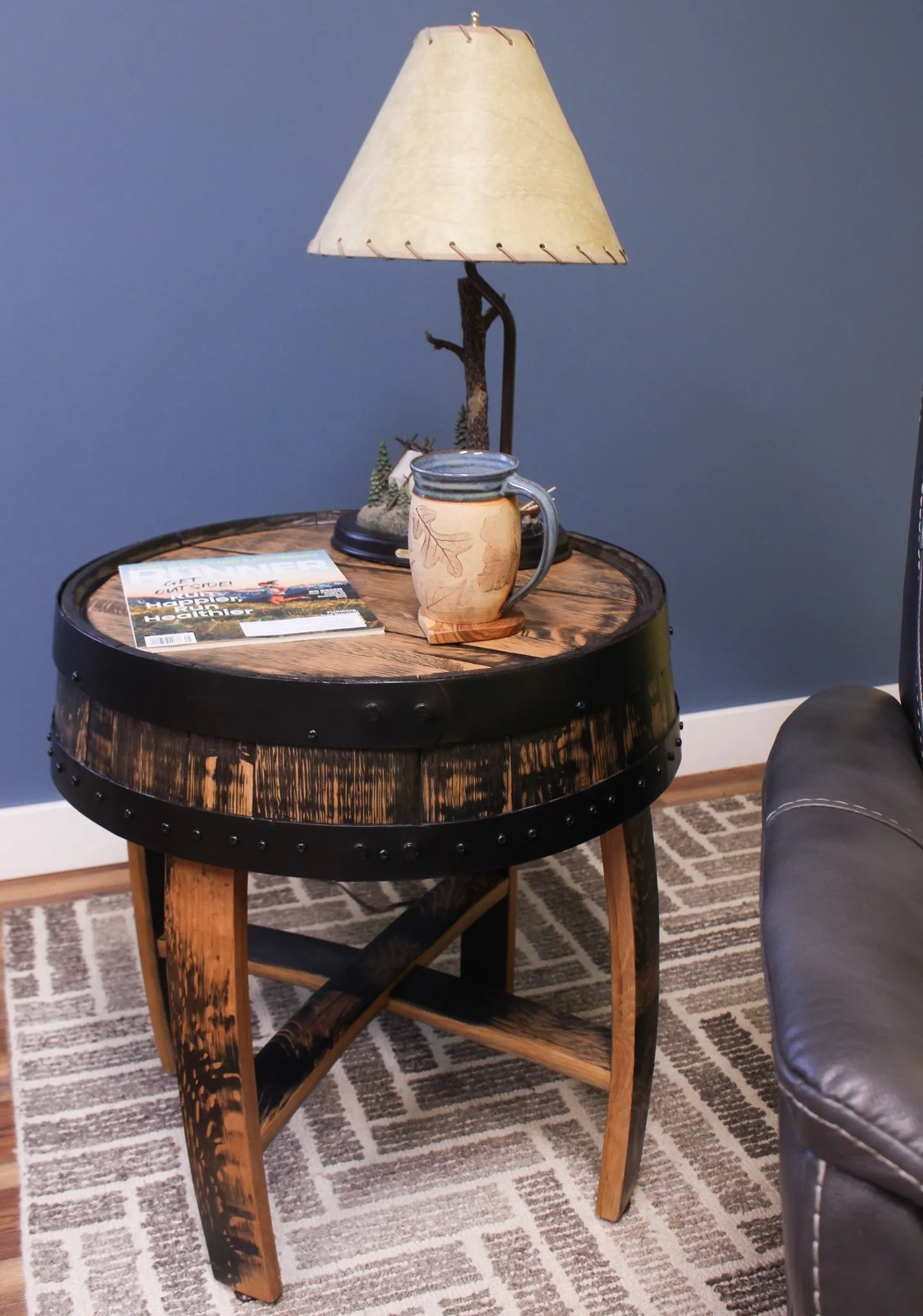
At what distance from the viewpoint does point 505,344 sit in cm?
133

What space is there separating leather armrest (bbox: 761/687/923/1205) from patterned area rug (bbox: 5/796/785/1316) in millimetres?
523

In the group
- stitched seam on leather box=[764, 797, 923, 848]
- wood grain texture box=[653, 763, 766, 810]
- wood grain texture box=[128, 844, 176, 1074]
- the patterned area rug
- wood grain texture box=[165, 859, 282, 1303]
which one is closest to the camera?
stitched seam on leather box=[764, 797, 923, 848]

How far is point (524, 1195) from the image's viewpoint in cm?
129

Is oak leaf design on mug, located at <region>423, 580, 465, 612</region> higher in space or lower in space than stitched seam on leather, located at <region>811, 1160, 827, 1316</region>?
higher

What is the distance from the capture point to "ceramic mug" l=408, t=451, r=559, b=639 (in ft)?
3.44

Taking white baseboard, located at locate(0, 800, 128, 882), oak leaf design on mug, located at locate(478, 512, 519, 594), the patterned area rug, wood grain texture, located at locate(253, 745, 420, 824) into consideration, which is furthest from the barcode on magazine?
white baseboard, located at locate(0, 800, 128, 882)

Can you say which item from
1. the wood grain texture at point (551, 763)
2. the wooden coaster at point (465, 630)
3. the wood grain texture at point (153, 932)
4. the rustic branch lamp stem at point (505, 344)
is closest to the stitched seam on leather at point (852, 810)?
the wood grain texture at point (551, 763)

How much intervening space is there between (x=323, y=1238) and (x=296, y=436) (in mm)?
1129

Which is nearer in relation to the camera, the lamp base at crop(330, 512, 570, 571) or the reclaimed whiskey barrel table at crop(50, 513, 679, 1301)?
the reclaimed whiskey barrel table at crop(50, 513, 679, 1301)

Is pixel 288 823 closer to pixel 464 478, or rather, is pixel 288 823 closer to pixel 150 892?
pixel 464 478

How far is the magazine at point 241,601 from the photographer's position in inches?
42.6

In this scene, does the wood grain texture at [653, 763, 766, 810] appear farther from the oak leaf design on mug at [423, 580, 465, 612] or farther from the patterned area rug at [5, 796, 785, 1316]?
the oak leaf design on mug at [423, 580, 465, 612]

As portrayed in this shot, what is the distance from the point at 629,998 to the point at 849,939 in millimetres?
493

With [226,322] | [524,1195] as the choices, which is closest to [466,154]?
[226,322]
